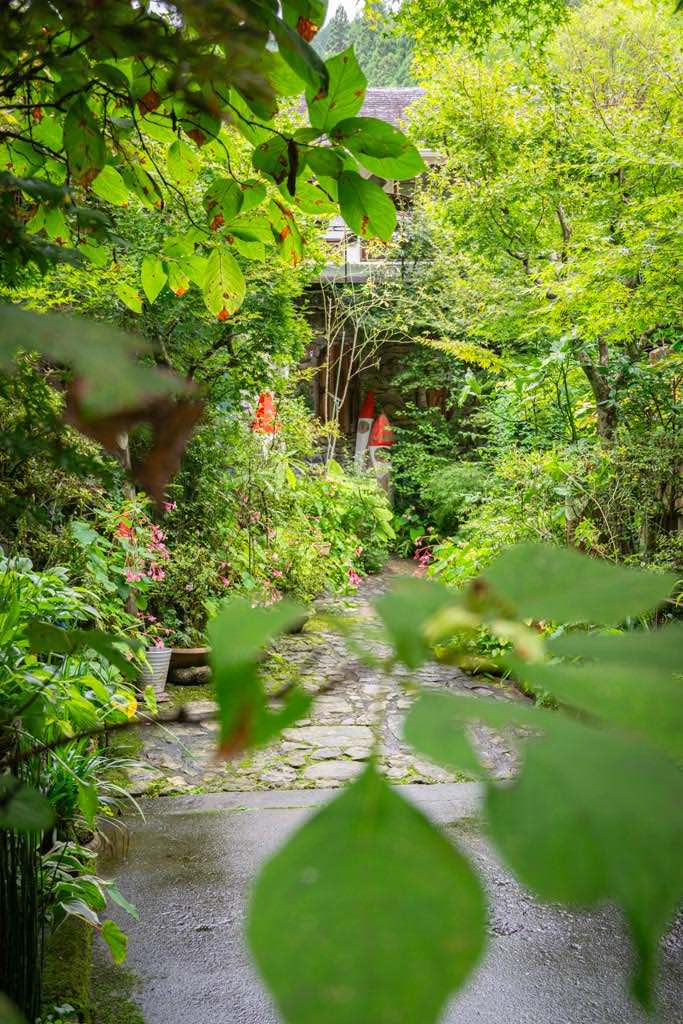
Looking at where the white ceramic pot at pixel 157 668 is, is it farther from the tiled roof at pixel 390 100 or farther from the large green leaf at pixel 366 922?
the tiled roof at pixel 390 100

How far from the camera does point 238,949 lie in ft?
7.06

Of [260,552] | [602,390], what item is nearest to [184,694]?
[260,552]

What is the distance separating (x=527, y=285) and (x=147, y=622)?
13.5ft

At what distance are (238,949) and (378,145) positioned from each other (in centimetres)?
218

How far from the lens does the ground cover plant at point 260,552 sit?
0.53ft

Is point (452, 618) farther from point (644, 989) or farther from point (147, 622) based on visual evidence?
point (147, 622)

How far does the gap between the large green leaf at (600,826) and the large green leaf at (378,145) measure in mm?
507

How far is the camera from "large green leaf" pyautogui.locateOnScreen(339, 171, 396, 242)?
2.04ft

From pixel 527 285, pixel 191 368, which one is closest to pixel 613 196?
pixel 527 285

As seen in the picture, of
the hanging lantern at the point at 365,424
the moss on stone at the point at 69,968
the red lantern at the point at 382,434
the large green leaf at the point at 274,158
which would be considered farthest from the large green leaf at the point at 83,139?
the hanging lantern at the point at 365,424

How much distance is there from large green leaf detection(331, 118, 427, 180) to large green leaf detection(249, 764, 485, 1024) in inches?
20.5

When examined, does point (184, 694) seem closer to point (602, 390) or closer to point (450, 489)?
point (602, 390)

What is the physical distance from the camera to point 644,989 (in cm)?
17

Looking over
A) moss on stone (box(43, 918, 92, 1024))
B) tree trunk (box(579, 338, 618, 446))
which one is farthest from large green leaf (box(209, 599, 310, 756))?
tree trunk (box(579, 338, 618, 446))
